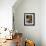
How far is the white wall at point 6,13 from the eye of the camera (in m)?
4.35

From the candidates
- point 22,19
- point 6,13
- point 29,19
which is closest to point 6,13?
point 6,13

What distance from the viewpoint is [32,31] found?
5.54 m

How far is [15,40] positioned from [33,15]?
204 cm

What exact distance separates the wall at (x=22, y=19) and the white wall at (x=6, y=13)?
1.14 meters

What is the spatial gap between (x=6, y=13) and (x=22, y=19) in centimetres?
131

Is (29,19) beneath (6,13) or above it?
beneath

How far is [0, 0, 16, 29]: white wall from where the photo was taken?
4.35 m

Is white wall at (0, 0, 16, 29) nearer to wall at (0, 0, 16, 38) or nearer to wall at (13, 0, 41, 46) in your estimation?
wall at (0, 0, 16, 38)

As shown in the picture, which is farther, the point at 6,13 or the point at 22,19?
the point at 22,19

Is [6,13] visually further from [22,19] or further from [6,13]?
[22,19]

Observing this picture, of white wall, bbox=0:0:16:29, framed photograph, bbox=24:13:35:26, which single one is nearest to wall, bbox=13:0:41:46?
framed photograph, bbox=24:13:35:26

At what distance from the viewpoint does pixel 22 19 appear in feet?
18.2

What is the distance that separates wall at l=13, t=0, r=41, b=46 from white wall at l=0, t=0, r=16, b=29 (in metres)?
1.14

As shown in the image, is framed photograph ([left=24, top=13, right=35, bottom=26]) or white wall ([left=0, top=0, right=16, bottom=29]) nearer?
white wall ([left=0, top=0, right=16, bottom=29])
